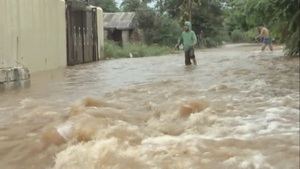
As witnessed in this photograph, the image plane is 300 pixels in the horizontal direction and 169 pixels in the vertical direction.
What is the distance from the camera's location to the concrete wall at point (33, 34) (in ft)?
48.4

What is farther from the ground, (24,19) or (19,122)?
(24,19)

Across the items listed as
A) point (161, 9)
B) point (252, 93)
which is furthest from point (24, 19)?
point (161, 9)

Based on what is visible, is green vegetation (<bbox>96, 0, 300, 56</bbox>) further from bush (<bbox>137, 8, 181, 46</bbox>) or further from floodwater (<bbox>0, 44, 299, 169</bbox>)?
floodwater (<bbox>0, 44, 299, 169</bbox>)

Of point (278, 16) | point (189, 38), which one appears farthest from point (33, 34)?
point (278, 16)

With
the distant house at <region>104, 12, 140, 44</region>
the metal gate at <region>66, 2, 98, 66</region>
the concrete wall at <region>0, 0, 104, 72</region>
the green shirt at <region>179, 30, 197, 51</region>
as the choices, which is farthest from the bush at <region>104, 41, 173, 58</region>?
the green shirt at <region>179, 30, 197, 51</region>

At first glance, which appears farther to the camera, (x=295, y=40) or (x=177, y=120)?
(x=295, y=40)

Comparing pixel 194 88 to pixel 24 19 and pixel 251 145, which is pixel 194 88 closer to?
pixel 251 145

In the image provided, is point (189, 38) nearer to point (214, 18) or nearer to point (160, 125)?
point (160, 125)

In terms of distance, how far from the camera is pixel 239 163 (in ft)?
17.9

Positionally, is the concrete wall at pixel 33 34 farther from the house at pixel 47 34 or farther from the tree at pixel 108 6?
the tree at pixel 108 6

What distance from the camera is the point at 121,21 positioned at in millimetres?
40469

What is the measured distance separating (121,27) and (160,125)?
33.0 m

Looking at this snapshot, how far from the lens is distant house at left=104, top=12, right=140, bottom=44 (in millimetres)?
40250

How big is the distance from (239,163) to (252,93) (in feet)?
16.7
